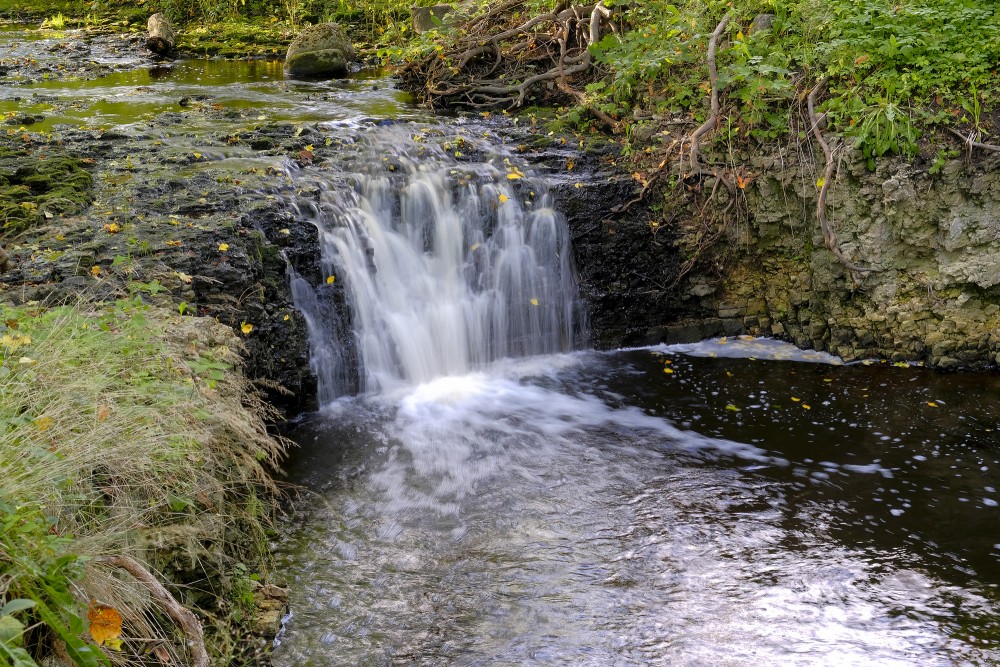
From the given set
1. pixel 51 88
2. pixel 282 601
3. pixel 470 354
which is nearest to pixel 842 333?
pixel 470 354

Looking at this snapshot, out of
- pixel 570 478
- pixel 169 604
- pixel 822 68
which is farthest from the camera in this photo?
pixel 822 68

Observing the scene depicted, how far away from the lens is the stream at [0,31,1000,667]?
404cm

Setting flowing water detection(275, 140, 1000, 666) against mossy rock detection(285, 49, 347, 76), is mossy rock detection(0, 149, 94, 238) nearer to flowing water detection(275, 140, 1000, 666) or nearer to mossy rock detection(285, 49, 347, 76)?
flowing water detection(275, 140, 1000, 666)

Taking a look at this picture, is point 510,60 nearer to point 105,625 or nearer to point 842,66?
point 842,66

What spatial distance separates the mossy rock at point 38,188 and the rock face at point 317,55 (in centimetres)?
601

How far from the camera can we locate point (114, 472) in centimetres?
322

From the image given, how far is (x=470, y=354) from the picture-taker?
7.41 metres

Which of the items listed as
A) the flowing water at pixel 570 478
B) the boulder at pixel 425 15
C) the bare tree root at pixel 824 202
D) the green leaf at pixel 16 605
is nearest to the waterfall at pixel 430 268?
the flowing water at pixel 570 478

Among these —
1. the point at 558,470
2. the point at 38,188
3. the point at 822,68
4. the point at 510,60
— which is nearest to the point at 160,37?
the point at 510,60

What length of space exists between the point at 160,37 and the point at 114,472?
1310 cm

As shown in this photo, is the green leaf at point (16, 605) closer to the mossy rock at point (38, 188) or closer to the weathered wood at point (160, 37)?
the mossy rock at point (38, 188)

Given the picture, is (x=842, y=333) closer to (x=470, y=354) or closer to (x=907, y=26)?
(x=907, y=26)

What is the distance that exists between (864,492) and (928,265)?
2874 mm

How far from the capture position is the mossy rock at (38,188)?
6176 mm
